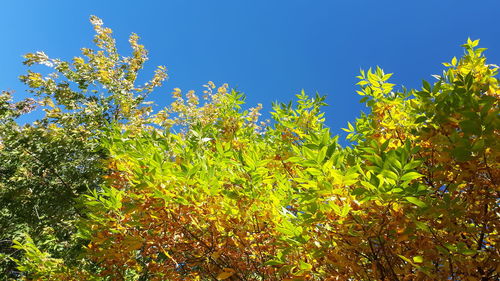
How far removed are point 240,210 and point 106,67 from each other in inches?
289

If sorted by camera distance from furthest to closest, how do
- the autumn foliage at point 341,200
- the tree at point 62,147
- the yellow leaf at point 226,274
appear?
the tree at point 62,147 → the yellow leaf at point 226,274 → the autumn foliage at point 341,200

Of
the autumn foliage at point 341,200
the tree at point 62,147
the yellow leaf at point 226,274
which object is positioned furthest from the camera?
the tree at point 62,147

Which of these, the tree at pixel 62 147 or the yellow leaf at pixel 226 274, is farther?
the tree at pixel 62 147

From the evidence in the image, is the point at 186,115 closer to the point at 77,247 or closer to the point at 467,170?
the point at 77,247

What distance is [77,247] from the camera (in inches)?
232

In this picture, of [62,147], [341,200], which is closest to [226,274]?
[341,200]

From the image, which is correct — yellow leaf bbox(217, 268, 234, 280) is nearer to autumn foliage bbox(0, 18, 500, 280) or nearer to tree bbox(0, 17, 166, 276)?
autumn foliage bbox(0, 18, 500, 280)

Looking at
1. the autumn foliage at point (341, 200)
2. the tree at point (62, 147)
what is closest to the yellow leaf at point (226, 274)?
the autumn foliage at point (341, 200)

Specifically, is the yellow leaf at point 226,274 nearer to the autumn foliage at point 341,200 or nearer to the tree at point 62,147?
the autumn foliage at point 341,200

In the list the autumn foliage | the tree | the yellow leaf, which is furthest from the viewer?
the tree

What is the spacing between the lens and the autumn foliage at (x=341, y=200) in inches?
72.2

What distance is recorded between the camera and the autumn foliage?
1.83 m

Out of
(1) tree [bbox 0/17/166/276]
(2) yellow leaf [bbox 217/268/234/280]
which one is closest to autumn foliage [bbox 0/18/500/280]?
(2) yellow leaf [bbox 217/268/234/280]

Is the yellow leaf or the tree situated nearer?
the yellow leaf
